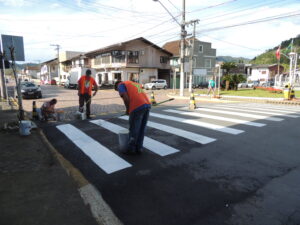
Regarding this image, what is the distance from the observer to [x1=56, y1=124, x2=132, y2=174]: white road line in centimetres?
398

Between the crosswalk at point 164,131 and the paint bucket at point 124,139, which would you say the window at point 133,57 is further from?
the paint bucket at point 124,139

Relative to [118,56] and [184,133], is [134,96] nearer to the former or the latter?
[184,133]

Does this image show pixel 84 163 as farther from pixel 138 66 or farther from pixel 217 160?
pixel 138 66

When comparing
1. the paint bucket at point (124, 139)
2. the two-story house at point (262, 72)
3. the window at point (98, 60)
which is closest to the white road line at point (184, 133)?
the paint bucket at point (124, 139)

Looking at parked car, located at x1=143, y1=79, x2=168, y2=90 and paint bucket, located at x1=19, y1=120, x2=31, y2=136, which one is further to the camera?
parked car, located at x1=143, y1=79, x2=168, y2=90

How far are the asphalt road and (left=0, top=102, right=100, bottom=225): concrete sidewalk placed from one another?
1.34 feet

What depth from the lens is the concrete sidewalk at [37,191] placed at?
8.12 ft

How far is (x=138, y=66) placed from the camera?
3575 cm

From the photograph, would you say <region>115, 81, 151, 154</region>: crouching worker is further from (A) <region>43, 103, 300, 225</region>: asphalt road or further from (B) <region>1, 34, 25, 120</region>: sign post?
(B) <region>1, 34, 25, 120</region>: sign post

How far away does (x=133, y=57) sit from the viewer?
35.6m

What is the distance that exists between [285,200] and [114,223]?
2.34m

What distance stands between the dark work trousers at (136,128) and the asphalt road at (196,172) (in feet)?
0.73

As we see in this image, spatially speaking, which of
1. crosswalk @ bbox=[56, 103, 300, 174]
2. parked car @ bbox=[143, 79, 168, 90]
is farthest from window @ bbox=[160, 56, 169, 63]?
crosswalk @ bbox=[56, 103, 300, 174]

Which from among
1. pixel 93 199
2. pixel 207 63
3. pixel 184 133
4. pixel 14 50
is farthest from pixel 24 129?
pixel 207 63
